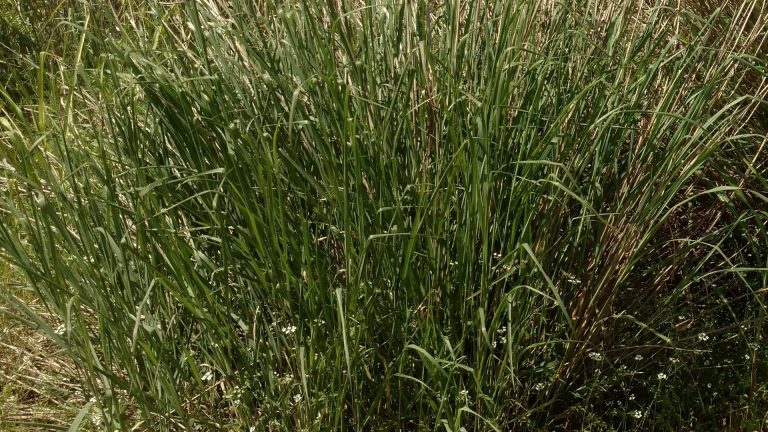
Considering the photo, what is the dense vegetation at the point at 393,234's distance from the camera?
2035mm

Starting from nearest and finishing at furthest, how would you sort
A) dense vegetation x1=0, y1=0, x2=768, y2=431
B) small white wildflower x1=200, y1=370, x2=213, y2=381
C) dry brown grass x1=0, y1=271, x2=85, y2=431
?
1. dense vegetation x1=0, y1=0, x2=768, y2=431
2. small white wildflower x1=200, y1=370, x2=213, y2=381
3. dry brown grass x1=0, y1=271, x2=85, y2=431

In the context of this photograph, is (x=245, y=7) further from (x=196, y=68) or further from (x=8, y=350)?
(x=8, y=350)

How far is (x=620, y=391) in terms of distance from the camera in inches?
95.3

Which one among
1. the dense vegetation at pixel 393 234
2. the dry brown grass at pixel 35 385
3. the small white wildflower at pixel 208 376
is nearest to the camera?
the dense vegetation at pixel 393 234

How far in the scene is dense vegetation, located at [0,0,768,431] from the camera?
2035mm

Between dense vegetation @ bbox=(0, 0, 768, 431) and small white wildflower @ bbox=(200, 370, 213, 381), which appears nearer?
dense vegetation @ bbox=(0, 0, 768, 431)

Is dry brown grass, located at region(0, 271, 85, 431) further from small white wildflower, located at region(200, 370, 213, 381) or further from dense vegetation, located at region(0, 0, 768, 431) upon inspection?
small white wildflower, located at region(200, 370, 213, 381)

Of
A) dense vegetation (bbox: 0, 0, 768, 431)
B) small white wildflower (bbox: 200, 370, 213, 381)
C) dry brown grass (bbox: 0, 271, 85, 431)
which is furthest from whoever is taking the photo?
dry brown grass (bbox: 0, 271, 85, 431)

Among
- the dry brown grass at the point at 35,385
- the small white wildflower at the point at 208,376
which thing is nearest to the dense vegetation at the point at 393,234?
the small white wildflower at the point at 208,376

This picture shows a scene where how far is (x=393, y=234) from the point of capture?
1.94 meters

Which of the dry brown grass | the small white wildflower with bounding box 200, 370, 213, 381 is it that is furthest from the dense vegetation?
the dry brown grass

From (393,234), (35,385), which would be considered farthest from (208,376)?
(35,385)

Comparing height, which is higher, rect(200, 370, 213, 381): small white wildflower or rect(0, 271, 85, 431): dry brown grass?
rect(200, 370, 213, 381): small white wildflower

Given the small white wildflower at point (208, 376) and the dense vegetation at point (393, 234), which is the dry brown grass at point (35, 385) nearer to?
the dense vegetation at point (393, 234)
